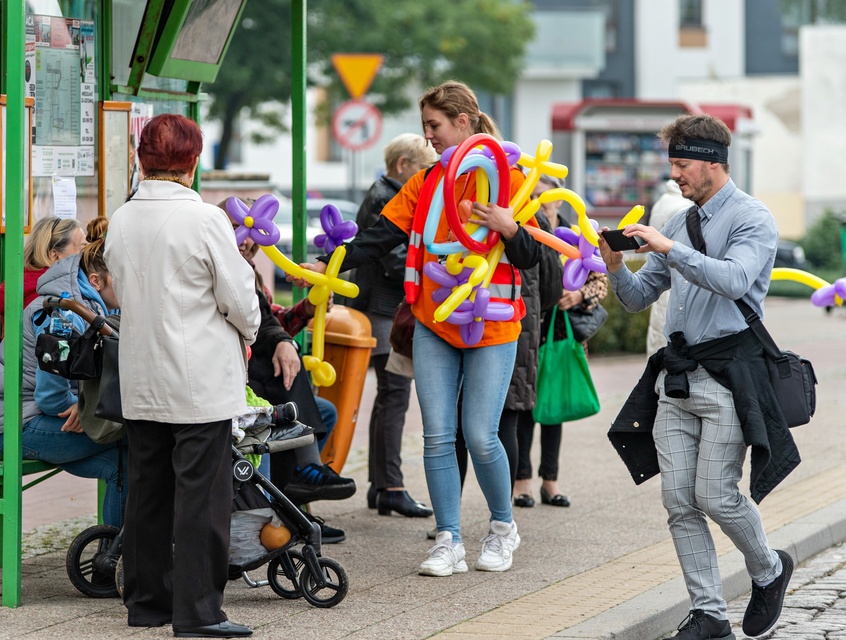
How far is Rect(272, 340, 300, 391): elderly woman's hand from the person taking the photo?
6.11m

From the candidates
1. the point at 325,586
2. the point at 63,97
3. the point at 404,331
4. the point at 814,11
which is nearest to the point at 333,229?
the point at 404,331

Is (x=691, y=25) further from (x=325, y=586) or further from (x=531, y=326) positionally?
(x=325, y=586)

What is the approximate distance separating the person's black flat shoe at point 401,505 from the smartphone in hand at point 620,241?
2.73 m

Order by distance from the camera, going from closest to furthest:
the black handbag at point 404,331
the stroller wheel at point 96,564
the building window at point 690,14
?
the stroller wheel at point 96,564, the black handbag at point 404,331, the building window at point 690,14

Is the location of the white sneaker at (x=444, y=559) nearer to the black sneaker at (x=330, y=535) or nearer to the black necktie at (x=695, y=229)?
the black sneaker at (x=330, y=535)

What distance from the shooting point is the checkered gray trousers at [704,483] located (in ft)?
16.3

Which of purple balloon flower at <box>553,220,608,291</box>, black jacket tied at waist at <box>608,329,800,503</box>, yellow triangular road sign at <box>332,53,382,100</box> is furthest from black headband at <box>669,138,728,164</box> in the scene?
yellow triangular road sign at <box>332,53,382,100</box>

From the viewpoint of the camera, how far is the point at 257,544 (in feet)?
17.5

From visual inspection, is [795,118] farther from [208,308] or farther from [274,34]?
[208,308]

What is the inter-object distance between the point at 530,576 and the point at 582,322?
6.93 feet

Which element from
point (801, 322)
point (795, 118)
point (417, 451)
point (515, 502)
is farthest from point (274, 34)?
point (515, 502)

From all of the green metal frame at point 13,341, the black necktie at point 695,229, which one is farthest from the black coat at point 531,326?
the green metal frame at point 13,341

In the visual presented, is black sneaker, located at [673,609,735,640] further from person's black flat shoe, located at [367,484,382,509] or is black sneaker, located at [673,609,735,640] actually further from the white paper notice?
the white paper notice

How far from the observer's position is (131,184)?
693 cm
